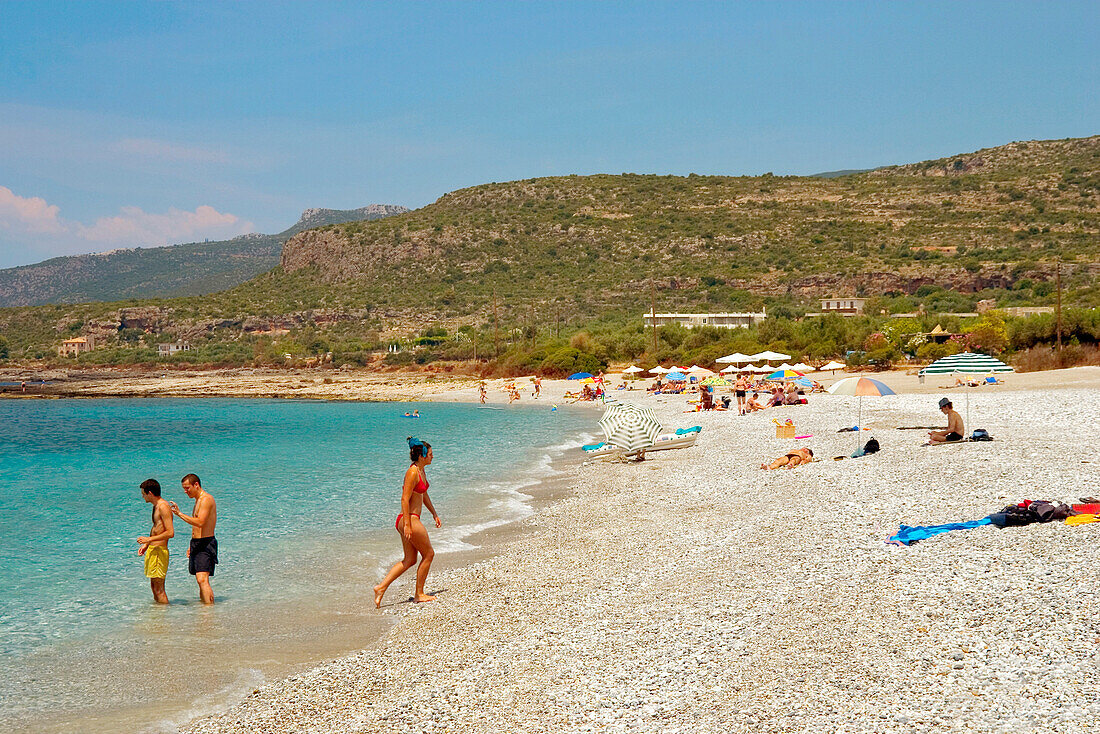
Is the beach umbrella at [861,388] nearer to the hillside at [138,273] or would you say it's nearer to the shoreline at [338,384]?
the shoreline at [338,384]

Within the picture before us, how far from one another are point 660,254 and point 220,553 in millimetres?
79833

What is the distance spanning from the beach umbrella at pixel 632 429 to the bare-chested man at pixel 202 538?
11488 millimetres

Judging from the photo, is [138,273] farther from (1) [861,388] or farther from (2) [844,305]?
(1) [861,388]

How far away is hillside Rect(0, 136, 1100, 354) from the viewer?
239ft

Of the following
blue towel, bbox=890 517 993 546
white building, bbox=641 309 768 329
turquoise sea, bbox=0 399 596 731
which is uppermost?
white building, bbox=641 309 768 329

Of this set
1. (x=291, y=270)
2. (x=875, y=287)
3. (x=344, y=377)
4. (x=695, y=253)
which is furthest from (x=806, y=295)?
(x=291, y=270)

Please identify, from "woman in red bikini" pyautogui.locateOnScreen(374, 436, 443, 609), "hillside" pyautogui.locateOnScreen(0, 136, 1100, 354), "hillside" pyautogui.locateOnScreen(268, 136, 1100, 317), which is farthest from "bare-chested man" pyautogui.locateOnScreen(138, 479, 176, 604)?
"hillside" pyautogui.locateOnScreen(268, 136, 1100, 317)

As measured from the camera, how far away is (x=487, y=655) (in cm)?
696

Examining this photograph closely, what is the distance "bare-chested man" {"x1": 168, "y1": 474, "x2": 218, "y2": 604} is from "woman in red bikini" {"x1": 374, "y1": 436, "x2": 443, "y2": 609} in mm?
2034

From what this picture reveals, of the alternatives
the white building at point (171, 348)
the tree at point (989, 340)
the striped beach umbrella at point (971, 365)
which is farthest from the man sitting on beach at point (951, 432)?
the white building at point (171, 348)

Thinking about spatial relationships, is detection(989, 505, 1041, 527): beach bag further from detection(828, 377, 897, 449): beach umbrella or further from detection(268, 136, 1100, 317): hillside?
detection(268, 136, 1100, 317): hillside

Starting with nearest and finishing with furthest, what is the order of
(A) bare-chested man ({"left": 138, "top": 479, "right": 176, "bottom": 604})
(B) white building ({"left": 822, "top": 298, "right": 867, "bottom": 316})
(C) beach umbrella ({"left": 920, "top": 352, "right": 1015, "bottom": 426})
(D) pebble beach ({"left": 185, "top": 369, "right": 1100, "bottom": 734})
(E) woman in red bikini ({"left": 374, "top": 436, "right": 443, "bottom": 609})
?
(D) pebble beach ({"left": 185, "top": 369, "right": 1100, "bottom": 734}) < (E) woman in red bikini ({"left": 374, "top": 436, "right": 443, "bottom": 609}) < (A) bare-chested man ({"left": 138, "top": 479, "right": 176, "bottom": 604}) < (C) beach umbrella ({"left": 920, "top": 352, "right": 1015, "bottom": 426}) < (B) white building ({"left": 822, "top": 298, "right": 867, "bottom": 316})

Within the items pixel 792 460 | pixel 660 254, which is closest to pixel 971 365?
pixel 792 460

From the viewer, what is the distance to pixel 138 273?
Result: 180 m
